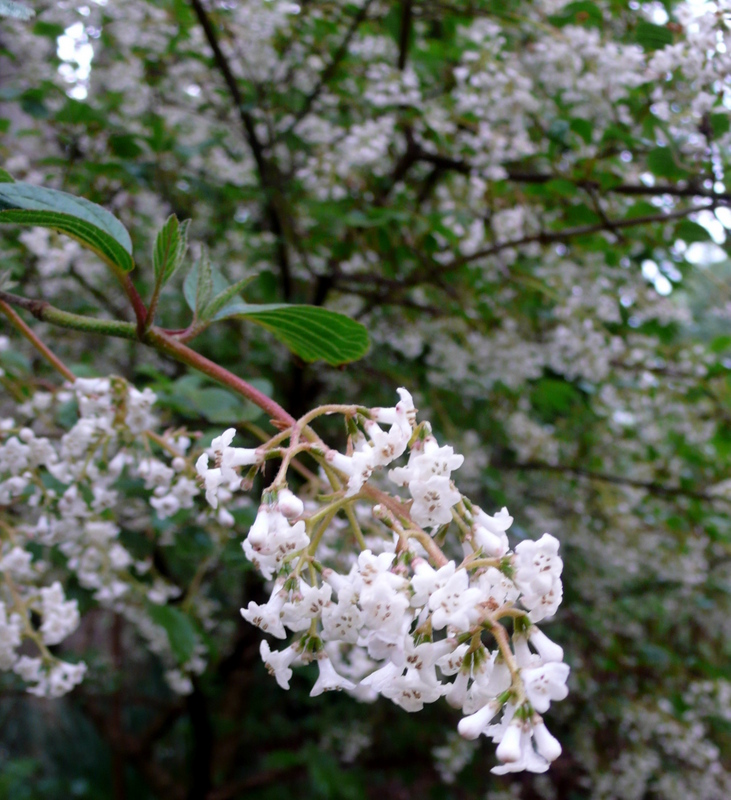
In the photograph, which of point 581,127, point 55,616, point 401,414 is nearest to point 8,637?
point 55,616

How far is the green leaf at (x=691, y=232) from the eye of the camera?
2.16 meters

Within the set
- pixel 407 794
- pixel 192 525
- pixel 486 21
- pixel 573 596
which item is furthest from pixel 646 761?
pixel 486 21

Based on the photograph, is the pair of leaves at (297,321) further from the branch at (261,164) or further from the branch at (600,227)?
the branch at (261,164)

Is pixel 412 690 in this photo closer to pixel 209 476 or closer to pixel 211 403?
pixel 209 476

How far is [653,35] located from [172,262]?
1.66 meters

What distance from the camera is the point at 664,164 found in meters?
1.95

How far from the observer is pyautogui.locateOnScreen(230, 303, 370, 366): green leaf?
0.87 meters

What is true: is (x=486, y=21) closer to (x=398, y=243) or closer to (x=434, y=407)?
(x=398, y=243)

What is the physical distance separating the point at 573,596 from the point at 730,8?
133 inches

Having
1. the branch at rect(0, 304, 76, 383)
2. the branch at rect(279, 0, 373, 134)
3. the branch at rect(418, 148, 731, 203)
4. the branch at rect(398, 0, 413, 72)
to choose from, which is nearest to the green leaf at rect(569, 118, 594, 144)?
the branch at rect(418, 148, 731, 203)

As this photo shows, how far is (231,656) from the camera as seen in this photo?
330 centimetres

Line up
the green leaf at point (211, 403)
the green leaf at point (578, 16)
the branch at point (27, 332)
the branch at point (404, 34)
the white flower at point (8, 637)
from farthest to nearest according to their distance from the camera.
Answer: the branch at point (404, 34)
the green leaf at point (578, 16)
the green leaf at point (211, 403)
the white flower at point (8, 637)
the branch at point (27, 332)

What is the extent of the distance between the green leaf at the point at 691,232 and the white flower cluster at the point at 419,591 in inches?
71.5

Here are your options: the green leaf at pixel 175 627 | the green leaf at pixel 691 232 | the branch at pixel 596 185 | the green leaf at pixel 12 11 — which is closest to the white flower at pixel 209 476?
the green leaf at pixel 12 11
